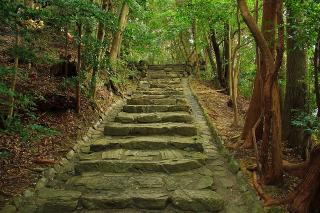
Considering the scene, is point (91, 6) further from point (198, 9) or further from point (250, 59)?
point (250, 59)

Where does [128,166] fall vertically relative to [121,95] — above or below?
below

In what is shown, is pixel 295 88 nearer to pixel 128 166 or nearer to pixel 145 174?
pixel 145 174

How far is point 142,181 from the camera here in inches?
200

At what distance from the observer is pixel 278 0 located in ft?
14.7

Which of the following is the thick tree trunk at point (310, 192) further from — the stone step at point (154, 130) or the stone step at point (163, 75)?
the stone step at point (163, 75)

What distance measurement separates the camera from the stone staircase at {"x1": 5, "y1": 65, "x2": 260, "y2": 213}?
4.48 meters

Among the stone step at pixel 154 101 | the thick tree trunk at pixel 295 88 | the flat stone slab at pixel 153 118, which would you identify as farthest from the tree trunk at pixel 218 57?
the thick tree trunk at pixel 295 88

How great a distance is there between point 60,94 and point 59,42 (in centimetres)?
578

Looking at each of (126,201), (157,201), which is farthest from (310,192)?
(126,201)

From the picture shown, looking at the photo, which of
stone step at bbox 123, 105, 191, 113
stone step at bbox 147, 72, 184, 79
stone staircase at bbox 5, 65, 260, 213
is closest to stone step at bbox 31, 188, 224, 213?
stone staircase at bbox 5, 65, 260, 213

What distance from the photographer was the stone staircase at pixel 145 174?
4477 millimetres

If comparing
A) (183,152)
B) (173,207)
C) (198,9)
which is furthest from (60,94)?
(198,9)

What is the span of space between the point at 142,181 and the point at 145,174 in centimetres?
34

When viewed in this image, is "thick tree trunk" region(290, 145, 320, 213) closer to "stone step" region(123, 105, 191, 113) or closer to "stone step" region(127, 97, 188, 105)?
"stone step" region(123, 105, 191, 113)
